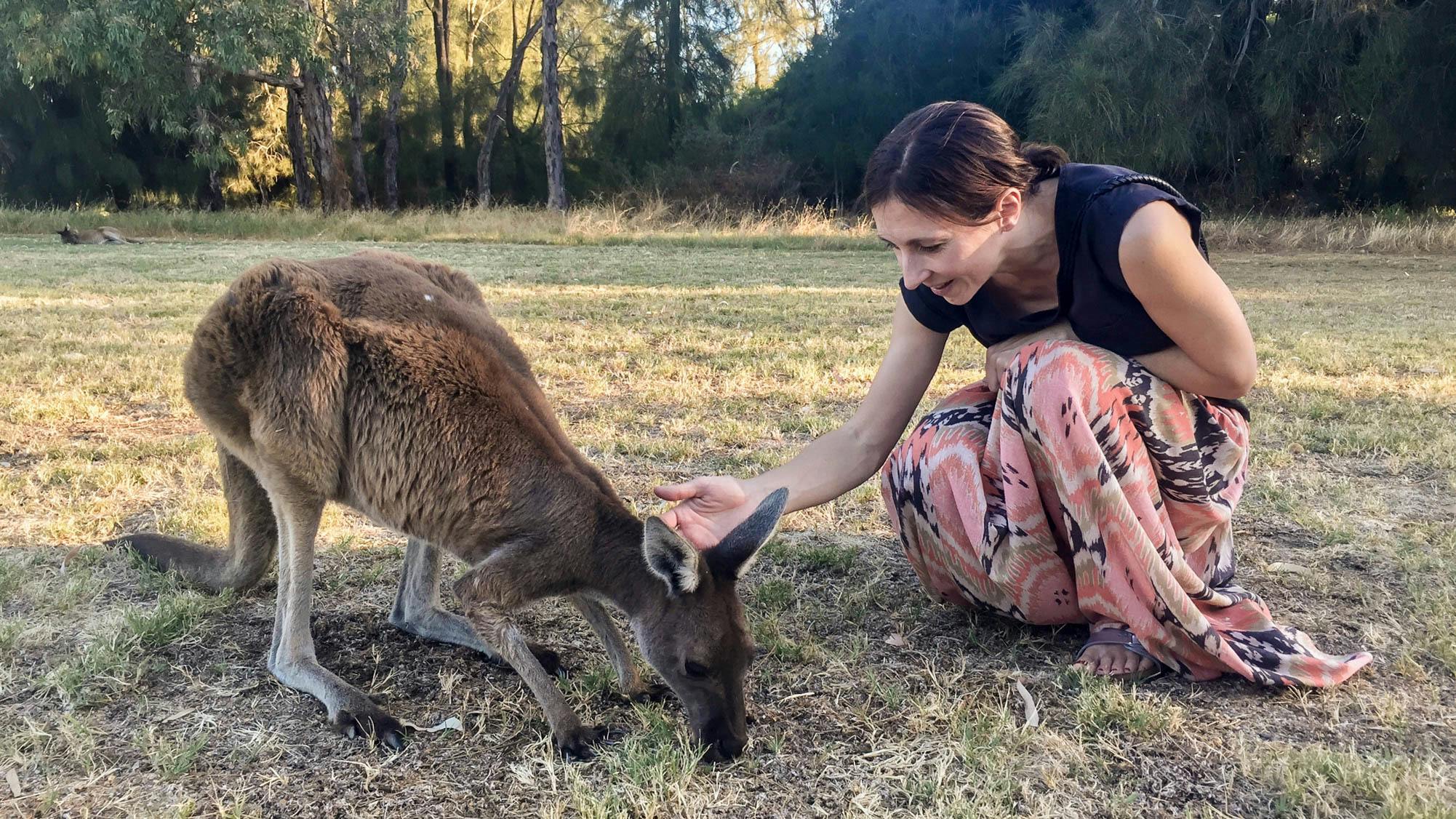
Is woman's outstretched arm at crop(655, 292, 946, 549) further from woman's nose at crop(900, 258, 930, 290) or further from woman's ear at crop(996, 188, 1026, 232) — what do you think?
woman's ear at crop(996, 188, 1026, 232)

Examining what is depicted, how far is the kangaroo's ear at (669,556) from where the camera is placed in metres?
1.87

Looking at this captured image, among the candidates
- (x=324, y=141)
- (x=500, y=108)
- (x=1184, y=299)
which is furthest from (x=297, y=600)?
(x=500, y=108)

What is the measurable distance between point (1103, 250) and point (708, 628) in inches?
44.9

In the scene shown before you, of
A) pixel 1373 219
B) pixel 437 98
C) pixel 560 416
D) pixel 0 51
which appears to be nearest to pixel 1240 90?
pixel 1373 219

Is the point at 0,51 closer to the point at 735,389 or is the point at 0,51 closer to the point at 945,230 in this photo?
the point at 735,389

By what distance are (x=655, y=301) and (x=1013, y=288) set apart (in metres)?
5.66

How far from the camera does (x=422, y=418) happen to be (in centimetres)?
219

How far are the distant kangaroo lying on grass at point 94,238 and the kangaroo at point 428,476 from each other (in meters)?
14.5

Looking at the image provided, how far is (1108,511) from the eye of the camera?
6.61 ft

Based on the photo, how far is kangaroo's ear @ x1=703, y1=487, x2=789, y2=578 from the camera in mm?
2000

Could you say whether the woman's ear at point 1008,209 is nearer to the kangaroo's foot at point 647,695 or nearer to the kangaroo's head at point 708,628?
the kangaroo's head at point 708,628

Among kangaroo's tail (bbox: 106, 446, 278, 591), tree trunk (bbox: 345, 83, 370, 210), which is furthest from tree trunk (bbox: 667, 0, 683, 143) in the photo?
kangaroo's tail (bbox: 106, 446, 278, 591)

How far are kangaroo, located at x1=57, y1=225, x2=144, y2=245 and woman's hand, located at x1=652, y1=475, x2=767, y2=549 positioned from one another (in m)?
15.1

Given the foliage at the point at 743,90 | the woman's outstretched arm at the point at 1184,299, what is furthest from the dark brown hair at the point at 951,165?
the foliage at the point at 743,90
